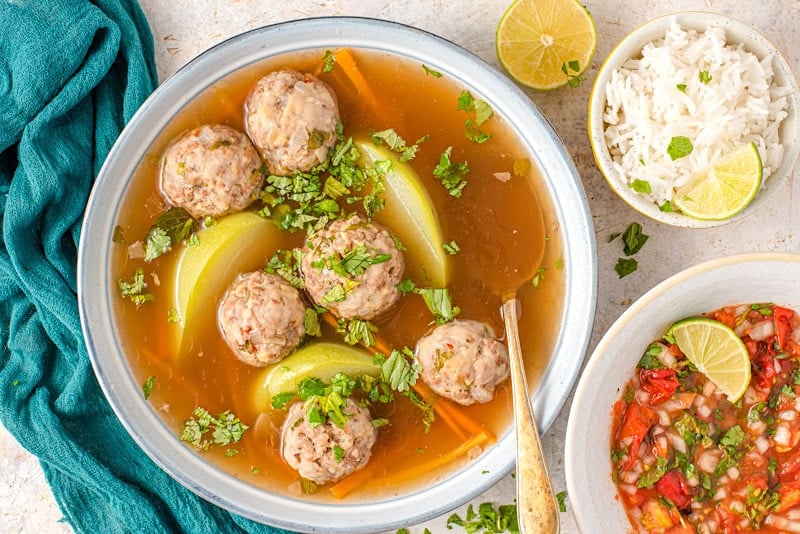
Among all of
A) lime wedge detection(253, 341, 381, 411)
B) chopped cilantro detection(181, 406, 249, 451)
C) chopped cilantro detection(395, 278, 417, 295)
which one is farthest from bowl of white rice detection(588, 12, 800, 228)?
chopped cilantro detection(181, 406, 249, 451)

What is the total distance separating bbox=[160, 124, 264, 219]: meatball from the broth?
14 cm

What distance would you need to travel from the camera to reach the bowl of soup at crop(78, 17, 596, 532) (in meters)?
2.81

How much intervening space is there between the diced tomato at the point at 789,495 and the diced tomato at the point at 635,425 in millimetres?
594

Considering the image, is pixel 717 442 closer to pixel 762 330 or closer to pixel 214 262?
pixel 762 330

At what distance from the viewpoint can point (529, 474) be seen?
8.92 feet

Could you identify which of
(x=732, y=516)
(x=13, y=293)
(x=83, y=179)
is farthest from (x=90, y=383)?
(x=732, y=516)

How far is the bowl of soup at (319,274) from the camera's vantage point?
2.81 m

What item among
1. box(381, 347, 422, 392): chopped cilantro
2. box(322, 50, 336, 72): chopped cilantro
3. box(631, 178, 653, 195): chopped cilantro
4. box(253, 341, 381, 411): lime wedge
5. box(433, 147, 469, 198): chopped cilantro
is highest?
box(322, 50, 336, 72): chopped cilantro

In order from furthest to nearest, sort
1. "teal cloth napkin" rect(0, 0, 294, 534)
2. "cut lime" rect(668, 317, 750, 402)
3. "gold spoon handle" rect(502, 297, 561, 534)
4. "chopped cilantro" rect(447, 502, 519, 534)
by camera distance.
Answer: "chopped cilantro" rect(447, 502, 519, 534)
"teal cloth napkin" rect(0, 0, 294, 534)
"cut lime" rect(668, 317, 750, 402)
"gold spoon handle" rect(502, 297, 561, 534)

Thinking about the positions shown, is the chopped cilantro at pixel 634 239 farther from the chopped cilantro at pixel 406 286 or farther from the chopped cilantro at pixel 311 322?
the chopped cilantro at pixel 311 322

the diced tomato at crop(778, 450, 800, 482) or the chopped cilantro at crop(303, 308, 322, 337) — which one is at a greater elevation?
the chopped cilantro at crop(303, 308, 322, 337)

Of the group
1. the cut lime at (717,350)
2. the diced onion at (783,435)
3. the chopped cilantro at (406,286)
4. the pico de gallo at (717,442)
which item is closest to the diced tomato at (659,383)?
the pico de gallo at (717,442)

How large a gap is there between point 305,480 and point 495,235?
123 centimetres

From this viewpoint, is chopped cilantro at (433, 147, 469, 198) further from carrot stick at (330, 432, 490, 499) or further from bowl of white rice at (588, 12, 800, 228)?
carrot stick at (330, 432, 490, 499)
